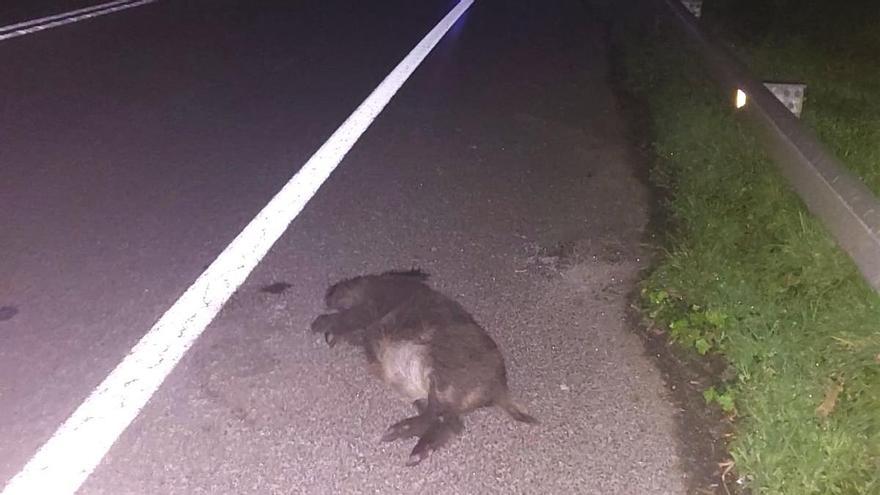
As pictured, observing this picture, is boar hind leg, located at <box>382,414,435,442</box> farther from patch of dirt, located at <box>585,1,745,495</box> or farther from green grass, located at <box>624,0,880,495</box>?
green grass, located at <box>624,0,880,495</box>

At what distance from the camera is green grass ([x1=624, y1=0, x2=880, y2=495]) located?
3461 mm

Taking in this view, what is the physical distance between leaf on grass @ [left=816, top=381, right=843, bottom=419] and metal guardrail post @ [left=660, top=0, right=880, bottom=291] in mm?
409

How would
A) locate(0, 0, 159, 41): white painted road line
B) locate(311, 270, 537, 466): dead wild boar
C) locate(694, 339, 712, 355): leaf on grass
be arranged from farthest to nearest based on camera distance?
locate(0, 0, 159, 41): white painted road line → locate(694, 339, 712, 355): leaf on grass → locate(311, 270, 537, 466): dead wild boar

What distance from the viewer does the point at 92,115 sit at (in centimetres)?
770

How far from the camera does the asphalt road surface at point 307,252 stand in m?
3.51

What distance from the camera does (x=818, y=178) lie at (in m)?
4.70

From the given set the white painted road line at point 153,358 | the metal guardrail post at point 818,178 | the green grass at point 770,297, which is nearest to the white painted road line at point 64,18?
the white painted road line at point 153,358

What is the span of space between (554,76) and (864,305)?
244 inches

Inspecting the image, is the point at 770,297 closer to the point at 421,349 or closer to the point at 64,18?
the point at 421,349

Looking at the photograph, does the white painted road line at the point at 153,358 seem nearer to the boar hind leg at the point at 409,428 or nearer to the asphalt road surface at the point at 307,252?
Answer: the asphalt road surface at the point at 307,252

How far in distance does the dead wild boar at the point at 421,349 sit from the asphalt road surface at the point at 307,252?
0.08 meters

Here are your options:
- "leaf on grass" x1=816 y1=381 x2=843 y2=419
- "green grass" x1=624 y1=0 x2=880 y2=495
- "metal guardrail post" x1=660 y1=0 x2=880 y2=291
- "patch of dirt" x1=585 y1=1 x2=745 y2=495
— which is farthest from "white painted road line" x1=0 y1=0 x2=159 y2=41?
"leaf on grass" x1=816 y1=381 x2=843 y2=419

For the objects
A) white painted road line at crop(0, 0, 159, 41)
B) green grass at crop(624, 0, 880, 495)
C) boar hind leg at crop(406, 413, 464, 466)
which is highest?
boar hind leg at crop(406, 413, 464, 466)

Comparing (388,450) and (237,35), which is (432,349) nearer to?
(388,450)
